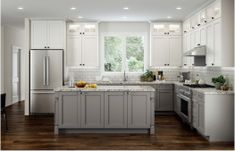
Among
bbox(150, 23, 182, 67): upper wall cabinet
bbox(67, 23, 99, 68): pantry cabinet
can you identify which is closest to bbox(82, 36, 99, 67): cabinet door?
bbox(67, 23, 99, 68): pantry cabinet

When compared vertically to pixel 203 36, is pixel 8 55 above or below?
below

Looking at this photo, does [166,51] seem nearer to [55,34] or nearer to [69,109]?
[55,34]

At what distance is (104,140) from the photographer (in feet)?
18.0

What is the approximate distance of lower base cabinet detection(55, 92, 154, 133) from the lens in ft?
19.3

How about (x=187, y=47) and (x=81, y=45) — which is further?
(x=81, y=45)

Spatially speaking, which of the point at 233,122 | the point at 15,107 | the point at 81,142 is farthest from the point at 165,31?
the point at 15,107

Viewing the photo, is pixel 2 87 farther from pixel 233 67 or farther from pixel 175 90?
pixel 233 67

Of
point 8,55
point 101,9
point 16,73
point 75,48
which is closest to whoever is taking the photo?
point 101,9

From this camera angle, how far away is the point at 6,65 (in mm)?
10422

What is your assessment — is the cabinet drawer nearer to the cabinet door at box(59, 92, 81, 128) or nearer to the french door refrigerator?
the french door refrigerator

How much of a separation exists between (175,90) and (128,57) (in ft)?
6.29

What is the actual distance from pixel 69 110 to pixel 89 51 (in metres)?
3.22

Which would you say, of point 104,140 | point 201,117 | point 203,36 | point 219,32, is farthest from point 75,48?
point 201,117

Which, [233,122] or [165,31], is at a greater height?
[165,31]
